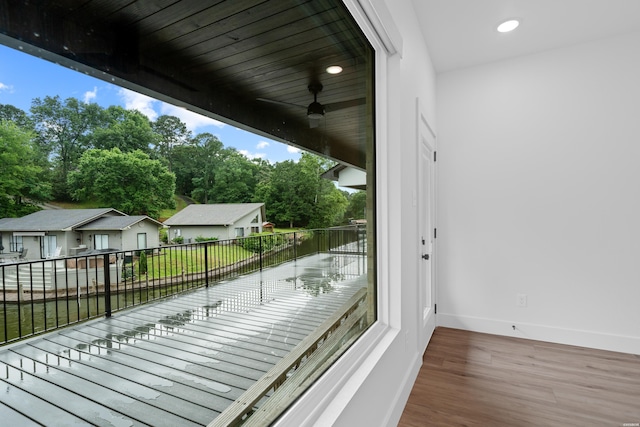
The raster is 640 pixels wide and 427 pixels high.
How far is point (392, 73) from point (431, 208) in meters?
1.59

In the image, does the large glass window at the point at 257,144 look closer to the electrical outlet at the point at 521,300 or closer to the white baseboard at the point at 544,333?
the white baseboard at the point at 544,333

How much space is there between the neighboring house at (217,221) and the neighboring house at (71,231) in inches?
3.3

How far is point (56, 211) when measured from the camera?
526 mm

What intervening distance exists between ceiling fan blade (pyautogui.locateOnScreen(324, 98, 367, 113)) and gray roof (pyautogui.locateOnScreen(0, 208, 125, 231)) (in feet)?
3.88

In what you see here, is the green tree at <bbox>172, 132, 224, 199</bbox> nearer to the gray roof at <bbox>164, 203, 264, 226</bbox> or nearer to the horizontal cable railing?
the gray roof at <bbox>164, 203, 264, 226</bbox>

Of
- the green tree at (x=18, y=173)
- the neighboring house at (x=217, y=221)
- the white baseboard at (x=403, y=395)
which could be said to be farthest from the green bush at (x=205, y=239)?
the white baseboard at (x=403, y=395)

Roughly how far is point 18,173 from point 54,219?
3.5 inches

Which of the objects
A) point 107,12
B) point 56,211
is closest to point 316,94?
point 107,12

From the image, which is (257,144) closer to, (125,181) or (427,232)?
(125,181)

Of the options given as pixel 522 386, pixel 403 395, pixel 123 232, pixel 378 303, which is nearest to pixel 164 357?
pixel 123 232

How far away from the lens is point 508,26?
2.44m

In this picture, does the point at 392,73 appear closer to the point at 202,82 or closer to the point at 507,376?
the point at 202,82

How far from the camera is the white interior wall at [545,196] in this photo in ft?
8.70

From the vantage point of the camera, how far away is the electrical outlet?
9.84ft
